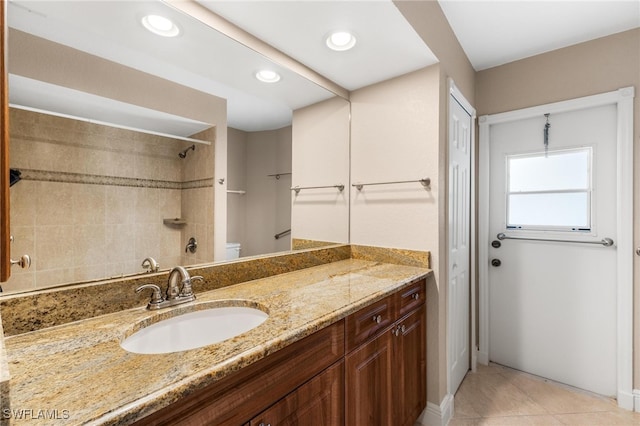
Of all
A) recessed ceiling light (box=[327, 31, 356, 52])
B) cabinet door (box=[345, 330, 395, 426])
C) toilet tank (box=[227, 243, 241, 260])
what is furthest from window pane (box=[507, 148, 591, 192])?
toilet tank (box=[227, 243, 241, 260])

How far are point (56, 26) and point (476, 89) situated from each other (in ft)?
8.86

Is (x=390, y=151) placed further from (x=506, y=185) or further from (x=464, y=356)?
(x=464, y=356)

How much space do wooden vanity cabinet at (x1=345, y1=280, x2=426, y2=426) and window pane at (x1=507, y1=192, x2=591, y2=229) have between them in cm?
122

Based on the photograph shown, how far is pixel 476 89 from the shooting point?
2.46m

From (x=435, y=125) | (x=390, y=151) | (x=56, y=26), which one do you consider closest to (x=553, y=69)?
(x=435, y=125)

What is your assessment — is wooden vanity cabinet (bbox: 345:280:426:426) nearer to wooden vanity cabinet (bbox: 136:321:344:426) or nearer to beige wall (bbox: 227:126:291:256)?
wooden vanity cabinet (bbox: 136:321:344:426)

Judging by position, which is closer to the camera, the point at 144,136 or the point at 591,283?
the point at 144,136

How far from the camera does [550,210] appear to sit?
2191 mm

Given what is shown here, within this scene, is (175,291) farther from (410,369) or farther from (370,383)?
(410,369)

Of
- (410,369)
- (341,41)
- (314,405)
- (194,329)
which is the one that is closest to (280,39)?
(341,41)

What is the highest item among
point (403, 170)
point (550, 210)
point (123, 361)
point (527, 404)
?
point (403, 170)

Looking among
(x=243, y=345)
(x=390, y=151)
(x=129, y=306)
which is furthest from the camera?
(x=390, y=151)

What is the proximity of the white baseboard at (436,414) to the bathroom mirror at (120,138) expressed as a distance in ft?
4.52

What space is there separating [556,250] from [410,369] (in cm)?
153
